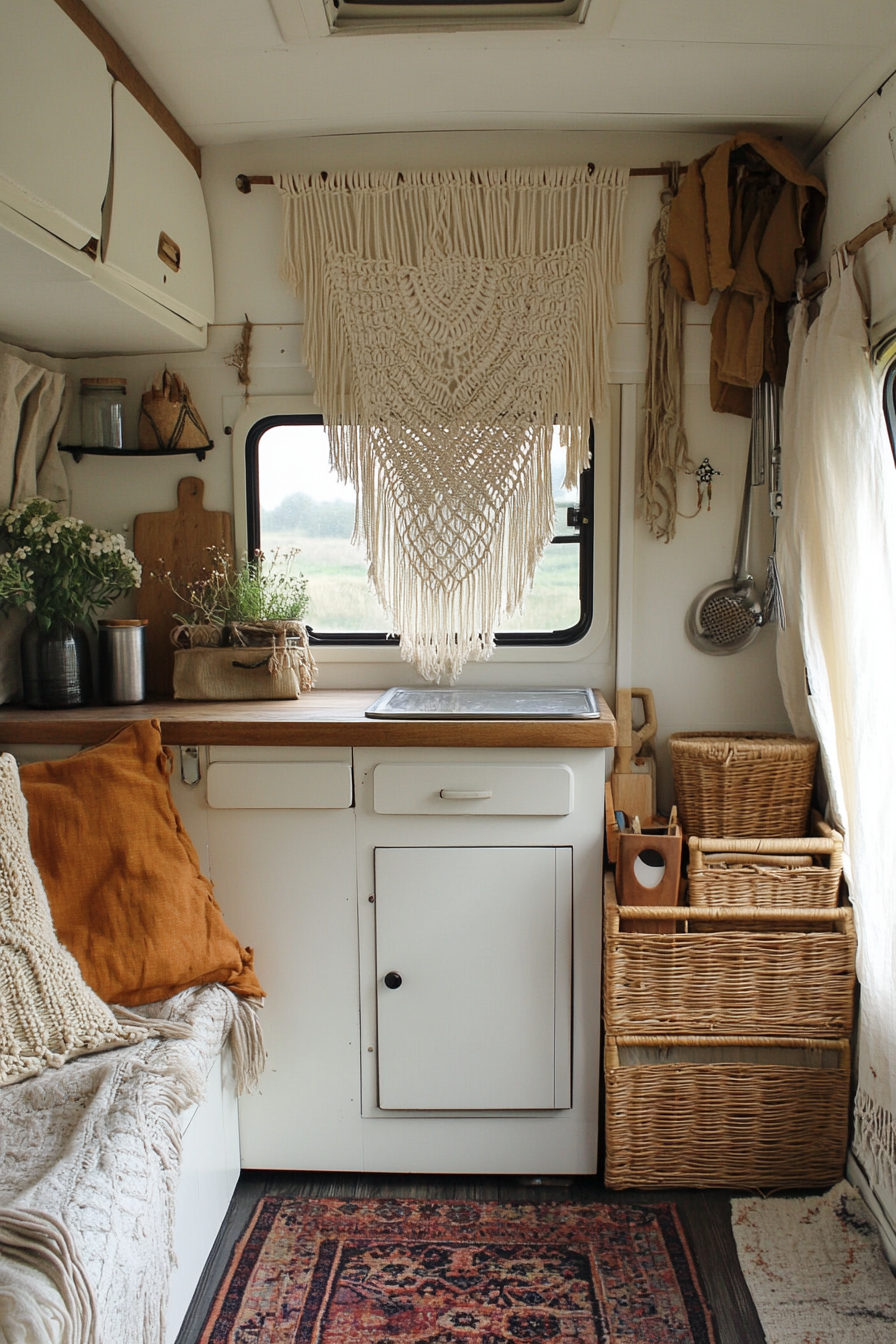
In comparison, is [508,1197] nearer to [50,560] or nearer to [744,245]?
[50,560]

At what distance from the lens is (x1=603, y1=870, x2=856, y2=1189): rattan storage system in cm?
206

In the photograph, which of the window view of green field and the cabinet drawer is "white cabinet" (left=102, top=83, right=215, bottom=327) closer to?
the window view of green field

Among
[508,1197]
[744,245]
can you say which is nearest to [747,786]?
[508,1197]

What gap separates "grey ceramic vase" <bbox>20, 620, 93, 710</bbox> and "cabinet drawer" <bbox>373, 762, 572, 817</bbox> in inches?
31.4

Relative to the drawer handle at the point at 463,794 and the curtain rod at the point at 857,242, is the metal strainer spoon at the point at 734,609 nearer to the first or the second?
the curtain rod at the point at 857,242

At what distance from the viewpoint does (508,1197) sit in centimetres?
217

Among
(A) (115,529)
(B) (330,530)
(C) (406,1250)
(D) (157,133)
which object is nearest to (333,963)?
(C) (406,1250)

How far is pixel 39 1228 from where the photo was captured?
1.26m

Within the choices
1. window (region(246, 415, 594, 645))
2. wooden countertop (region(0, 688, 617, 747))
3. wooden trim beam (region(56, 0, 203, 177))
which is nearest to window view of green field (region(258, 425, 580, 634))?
window (region(246, 415, 594, 645))

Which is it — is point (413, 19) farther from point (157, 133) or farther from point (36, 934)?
point (36, 934)

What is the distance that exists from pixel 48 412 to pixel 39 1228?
192cm

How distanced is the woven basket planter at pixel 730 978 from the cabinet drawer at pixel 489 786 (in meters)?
0.26

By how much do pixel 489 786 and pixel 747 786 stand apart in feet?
2.03

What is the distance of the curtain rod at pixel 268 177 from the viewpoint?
94.4 inches
